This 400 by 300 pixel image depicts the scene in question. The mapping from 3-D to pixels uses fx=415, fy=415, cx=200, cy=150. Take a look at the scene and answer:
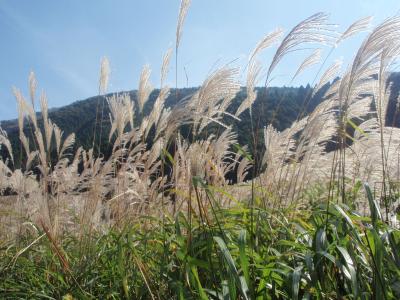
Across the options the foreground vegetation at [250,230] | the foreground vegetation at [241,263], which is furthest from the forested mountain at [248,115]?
the foreground vegetation at [241,263]

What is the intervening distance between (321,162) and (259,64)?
1.43 metres

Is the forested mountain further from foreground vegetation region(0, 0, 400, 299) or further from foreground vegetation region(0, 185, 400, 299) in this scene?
foreground vegetation region(0, 185, 400, 299)

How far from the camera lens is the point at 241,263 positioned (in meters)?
1.68

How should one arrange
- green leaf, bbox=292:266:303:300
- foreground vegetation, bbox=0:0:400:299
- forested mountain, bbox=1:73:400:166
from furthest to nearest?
forested mountain, bbox=1:73:400:166 < foreground vegetation, bbox=0:0:400:299 < green leaf, bbox=292:266:303:300

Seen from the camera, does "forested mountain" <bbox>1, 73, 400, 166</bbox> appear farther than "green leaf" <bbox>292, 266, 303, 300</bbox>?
Yes

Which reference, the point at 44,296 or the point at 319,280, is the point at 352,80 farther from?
the point at 44,296

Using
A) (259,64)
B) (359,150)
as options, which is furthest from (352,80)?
(359,150)

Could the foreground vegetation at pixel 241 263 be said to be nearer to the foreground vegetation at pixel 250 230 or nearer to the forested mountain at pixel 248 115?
the foreground vegetation at pixel 250 230

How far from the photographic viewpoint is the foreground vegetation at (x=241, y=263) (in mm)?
1649

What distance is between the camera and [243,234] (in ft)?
5.57

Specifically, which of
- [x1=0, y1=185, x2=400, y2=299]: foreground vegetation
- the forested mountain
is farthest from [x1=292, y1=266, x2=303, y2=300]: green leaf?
the forested mountain

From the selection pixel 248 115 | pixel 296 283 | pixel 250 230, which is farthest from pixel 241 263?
pixel 248 115

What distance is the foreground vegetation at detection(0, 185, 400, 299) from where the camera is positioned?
64.9 inches

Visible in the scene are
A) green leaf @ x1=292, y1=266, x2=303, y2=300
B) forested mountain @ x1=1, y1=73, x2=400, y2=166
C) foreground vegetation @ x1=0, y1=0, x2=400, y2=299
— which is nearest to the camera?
green leaf @ x1=292, y1=266, x2=303, y2=300
